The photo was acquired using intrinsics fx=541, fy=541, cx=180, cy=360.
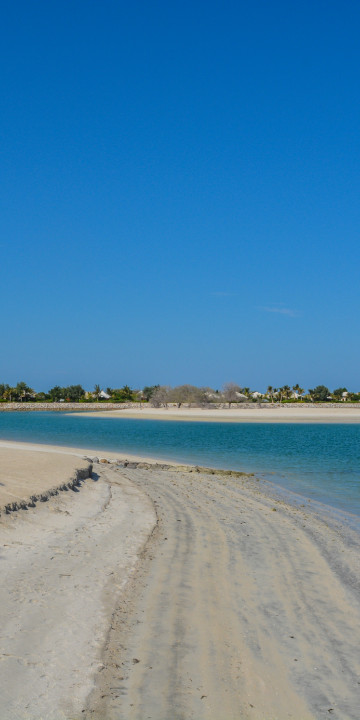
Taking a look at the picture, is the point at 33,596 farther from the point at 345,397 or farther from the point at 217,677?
the point at 345,397

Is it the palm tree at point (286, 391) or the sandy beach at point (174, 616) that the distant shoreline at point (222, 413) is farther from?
the sandy beach at point (174, 616)

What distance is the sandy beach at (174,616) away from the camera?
5.49 m

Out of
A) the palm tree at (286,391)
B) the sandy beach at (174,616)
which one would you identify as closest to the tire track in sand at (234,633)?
the sandy beach at (174,616)

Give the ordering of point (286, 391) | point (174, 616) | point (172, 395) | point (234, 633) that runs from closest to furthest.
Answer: point (234, 633)
point (174, 616)
point (172, 395)
point (286, 391)

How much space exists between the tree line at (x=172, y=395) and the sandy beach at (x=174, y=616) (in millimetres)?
128934

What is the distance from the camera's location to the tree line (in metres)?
144

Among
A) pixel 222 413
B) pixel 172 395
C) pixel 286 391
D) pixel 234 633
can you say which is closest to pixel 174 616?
pixel 234 633

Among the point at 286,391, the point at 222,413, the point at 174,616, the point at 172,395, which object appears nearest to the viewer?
the point at 174,616

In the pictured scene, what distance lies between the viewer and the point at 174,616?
769cm

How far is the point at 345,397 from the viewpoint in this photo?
616 feet

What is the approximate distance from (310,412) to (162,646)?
110271 mm

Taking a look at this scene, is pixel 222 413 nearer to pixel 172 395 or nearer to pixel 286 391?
pixel 172 395

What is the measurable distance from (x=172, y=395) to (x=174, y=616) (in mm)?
136450

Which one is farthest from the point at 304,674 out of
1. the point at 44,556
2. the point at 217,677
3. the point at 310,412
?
the point at 310,412
